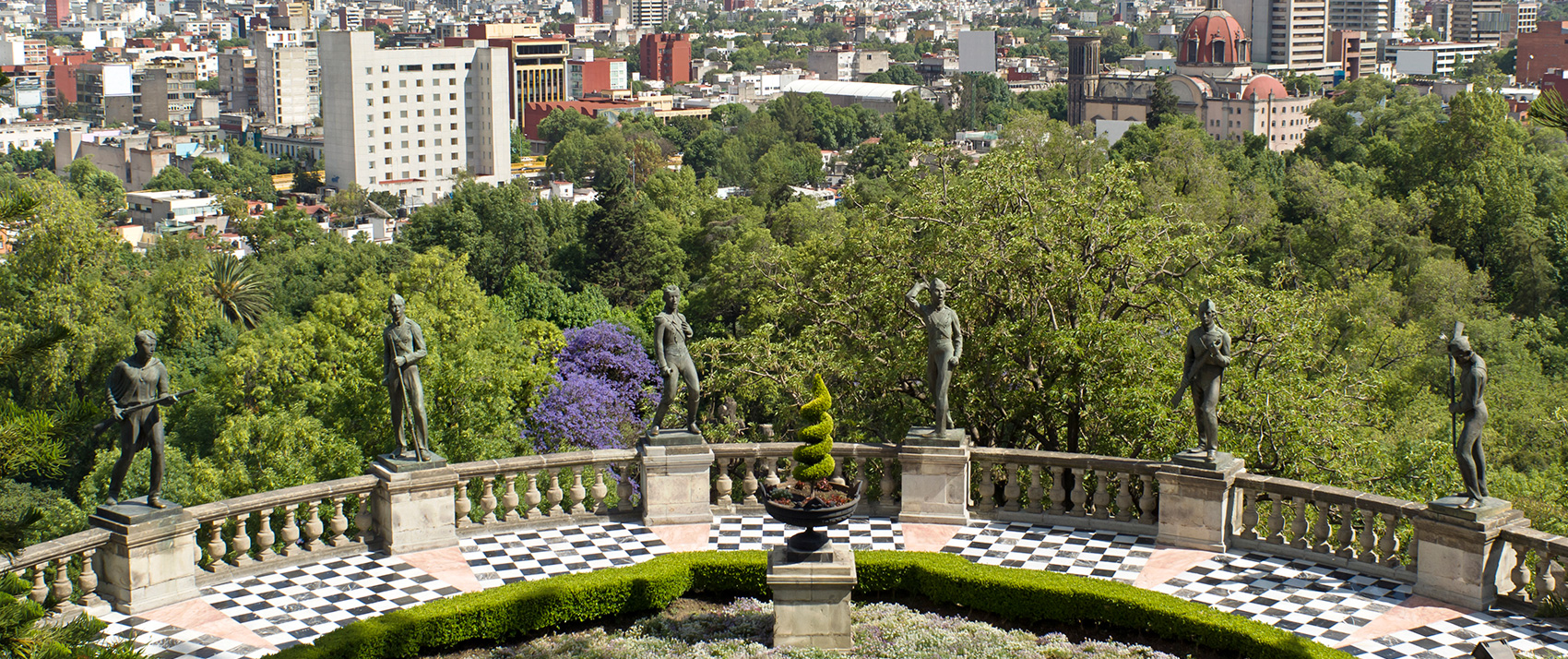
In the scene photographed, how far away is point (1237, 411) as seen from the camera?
2148cm

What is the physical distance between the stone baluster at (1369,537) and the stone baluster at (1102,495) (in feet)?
10.4

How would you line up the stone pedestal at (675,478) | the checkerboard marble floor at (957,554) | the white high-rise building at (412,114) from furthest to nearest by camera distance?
the white high-rise building at (412,114) < the stone pedestal at (675,478) < the checkerboard marble floor at (957,554)

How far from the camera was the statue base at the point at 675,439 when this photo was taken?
19.1 meters

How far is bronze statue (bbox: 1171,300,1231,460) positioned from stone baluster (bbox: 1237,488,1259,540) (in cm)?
78

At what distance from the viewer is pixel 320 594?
54.2 ft

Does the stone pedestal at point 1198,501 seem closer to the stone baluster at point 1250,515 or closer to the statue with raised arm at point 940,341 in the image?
the stone baluster at point 1250,515

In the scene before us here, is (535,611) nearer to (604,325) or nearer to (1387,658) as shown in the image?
(1387,658)

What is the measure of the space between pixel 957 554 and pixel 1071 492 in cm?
229

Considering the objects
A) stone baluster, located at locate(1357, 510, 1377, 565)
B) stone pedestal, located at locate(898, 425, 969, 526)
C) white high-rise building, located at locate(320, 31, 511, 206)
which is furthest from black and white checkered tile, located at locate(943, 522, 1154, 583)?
white high-rise building, located at locate(320, 31, 511, 206)

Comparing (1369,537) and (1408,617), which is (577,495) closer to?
(1369,537)

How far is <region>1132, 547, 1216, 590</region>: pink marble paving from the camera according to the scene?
56.0 ft

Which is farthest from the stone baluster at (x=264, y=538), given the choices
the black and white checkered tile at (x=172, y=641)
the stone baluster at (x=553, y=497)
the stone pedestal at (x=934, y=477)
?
the stone pedestal at (x=934, y=477)

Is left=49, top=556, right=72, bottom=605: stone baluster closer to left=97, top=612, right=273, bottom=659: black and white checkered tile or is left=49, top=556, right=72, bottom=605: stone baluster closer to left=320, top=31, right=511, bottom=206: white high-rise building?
left=97, top=612, right=273, bottom=659: black and white checkered tile

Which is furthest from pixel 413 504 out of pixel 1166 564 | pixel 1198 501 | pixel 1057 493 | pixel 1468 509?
pixel 1468 509
